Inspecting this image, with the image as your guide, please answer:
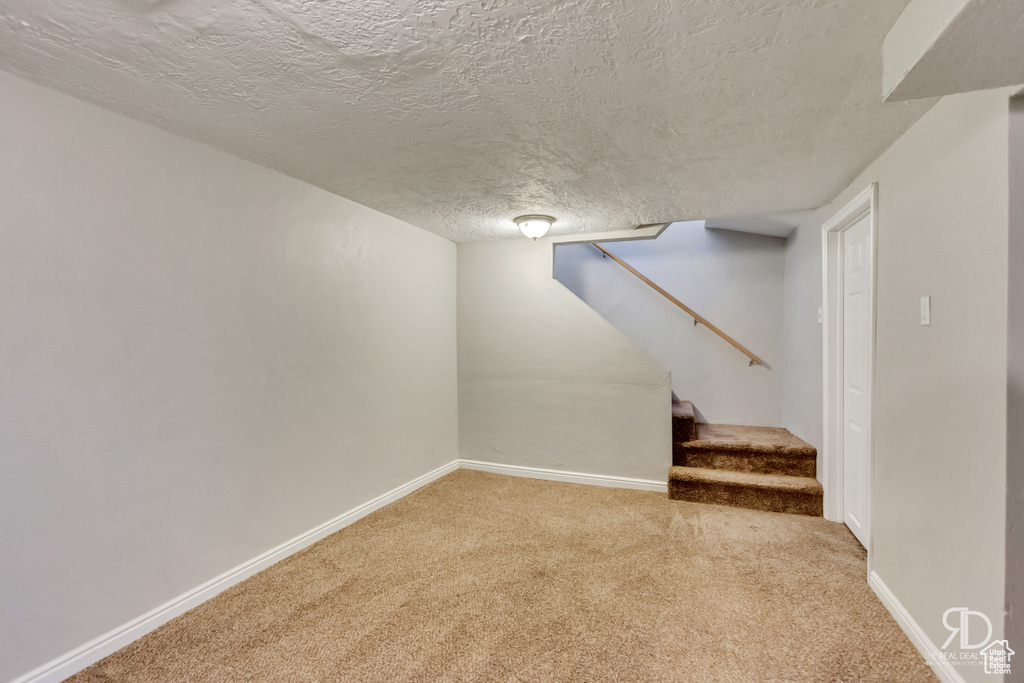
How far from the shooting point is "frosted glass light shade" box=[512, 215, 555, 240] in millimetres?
3038

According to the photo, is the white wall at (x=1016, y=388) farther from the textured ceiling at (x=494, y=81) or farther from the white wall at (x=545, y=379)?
the white wall at (x=545, y=379)

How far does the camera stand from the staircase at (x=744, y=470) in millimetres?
2981

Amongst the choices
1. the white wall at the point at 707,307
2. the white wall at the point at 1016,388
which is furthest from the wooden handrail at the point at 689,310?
the white wall at the point at 1016,388

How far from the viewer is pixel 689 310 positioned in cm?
410

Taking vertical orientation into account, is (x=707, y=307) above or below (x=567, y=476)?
above

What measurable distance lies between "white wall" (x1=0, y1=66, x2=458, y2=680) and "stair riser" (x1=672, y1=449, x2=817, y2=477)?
247 centimetres

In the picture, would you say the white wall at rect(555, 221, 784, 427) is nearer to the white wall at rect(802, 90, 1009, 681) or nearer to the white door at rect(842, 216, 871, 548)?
the white door at rect(842, 216, 871, 548)

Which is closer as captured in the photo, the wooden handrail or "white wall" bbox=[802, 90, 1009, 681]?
"white wall" bbox=[802, 90, 1009, 681]

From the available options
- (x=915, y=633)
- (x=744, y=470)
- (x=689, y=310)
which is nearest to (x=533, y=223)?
(x=689, y=310)

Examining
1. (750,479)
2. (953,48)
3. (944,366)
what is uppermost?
(953,48)

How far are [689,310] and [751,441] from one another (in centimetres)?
129

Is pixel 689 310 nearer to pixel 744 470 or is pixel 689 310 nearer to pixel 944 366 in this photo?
pixel 744 470

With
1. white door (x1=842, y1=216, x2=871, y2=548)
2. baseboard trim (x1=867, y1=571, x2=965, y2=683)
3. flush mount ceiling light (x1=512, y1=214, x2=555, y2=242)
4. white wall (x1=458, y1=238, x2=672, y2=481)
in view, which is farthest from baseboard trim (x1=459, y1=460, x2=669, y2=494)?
flush mount ceiling light (x1=512, y1=214, x2=555, y2=242)

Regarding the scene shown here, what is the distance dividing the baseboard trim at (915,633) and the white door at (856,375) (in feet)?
1.56
